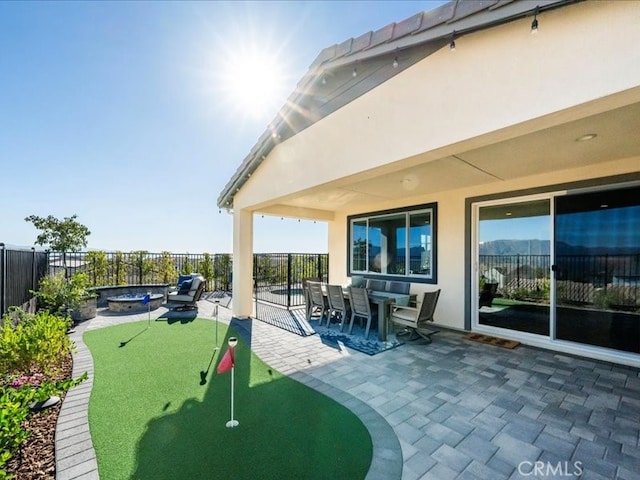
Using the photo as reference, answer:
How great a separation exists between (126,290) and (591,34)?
38.4ft

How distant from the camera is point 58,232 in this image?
726 inches

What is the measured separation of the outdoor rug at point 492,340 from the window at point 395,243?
1.51m

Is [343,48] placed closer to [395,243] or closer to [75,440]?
[75,440]

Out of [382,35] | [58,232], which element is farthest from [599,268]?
[58,232]

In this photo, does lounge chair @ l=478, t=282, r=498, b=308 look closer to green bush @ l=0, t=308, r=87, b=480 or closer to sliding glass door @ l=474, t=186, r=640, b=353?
sliding glass door @ l=474, t=186, r=640, b=353

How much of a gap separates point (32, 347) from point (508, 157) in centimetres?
691

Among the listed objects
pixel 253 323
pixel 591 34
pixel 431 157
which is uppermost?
pixel 591 34

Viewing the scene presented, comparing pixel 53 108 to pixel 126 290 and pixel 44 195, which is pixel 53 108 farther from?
pixel 44 195

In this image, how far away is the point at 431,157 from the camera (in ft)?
10.5

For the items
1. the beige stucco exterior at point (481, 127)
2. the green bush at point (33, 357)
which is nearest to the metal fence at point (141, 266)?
the green bush at point (33, 357)

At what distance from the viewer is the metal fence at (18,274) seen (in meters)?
4.51

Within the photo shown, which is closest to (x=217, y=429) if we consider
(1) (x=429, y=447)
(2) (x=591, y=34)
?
(1) (x=429, y=447)

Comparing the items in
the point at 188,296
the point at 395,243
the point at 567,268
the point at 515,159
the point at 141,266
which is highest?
the point at 515,159

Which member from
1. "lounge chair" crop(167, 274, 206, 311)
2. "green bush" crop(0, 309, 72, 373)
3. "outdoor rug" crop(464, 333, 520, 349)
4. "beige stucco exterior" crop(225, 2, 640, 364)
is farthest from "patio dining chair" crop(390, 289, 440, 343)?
"lounge chair" crop(167, 274, 206, 311)
